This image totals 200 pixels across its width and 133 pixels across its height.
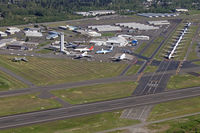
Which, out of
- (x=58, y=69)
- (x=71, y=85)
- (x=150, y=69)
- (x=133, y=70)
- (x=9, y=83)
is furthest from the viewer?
(x=150, y=69)

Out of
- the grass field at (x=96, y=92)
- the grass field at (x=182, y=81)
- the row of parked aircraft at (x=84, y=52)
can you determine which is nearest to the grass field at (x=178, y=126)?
the grass field at (x=96, y=92)

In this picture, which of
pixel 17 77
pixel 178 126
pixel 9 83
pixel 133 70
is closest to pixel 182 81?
pixel 133 70

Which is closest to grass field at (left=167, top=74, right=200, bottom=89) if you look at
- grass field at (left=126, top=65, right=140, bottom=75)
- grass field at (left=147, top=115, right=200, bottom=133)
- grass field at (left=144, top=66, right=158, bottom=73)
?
grass field at (left=144, top=66, right=158, bottom=73)

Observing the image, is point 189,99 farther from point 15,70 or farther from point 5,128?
point 15,70

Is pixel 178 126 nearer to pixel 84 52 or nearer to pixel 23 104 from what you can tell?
pixel 23 104

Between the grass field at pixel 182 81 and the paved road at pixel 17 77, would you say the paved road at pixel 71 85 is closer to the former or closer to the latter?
the paved road at pixel 17 77
